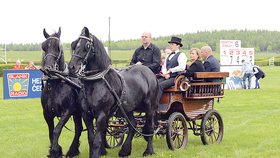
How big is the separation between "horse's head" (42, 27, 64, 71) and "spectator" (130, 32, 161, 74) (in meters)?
2.01

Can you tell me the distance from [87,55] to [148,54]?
7.82ft

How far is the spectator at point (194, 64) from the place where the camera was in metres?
10.1

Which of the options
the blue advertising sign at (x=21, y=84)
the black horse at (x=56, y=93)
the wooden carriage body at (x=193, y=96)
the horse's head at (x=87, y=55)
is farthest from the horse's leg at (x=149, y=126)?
the blue advertising sign at (x=21, y=84)

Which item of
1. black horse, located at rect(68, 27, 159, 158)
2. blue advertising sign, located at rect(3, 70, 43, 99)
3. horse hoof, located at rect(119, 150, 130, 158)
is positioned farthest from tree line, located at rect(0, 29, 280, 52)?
black horse, located at rect(68, 27, 159, 158)

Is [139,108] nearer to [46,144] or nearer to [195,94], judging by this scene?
[195,94]

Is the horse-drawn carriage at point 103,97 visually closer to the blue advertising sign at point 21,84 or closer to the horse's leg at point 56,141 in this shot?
the horse's leg at point 56,141

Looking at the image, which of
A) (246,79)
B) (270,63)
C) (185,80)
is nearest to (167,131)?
(185,80)

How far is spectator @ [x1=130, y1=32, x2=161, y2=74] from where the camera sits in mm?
9750

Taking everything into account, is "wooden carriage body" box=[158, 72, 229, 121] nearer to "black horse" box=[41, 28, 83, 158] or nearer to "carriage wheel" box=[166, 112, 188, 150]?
"carriage wheel" box=[166, 112, 188, 150]

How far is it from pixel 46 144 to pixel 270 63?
6247cm

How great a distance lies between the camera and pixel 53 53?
316 inches

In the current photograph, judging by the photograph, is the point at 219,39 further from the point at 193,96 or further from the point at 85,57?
the point at 85,57

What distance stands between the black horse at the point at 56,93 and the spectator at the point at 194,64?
103 inches

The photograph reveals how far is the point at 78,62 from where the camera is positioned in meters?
7.55
